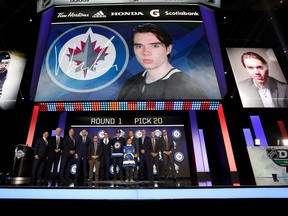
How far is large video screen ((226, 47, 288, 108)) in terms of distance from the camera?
8.47m

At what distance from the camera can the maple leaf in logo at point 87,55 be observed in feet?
24.3

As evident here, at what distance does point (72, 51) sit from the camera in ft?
25.2

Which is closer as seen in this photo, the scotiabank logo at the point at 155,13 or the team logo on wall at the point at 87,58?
the team logo on wall at the point at 87,58

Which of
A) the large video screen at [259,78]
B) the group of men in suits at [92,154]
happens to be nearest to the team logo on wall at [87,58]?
the group of men in suits at [92,154]

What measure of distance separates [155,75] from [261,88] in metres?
4.52

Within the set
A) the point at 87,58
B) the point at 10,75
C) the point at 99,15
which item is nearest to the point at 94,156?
the point at 87,58

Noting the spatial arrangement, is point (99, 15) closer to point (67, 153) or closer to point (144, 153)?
point (67, 153)

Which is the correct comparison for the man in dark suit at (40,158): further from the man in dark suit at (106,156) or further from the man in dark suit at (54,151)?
the man in dark suit at (106,156)

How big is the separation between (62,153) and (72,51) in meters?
3.50

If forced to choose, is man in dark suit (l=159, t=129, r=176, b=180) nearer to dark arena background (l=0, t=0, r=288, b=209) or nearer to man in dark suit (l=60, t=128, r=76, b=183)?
dark arena background (l=0, t=0, r=288, b=209)

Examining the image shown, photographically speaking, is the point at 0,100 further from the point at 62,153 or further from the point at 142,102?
the point at 142,102

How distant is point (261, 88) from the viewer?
28.6ft

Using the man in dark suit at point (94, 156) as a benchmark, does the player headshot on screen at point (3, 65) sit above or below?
above
